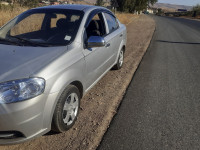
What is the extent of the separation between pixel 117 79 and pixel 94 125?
2075 mm

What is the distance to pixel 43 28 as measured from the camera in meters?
Answer: 3.72

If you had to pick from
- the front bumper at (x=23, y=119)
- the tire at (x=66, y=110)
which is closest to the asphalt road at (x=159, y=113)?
the tire at (x=66, y=110)

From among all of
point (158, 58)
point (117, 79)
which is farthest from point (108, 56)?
point (158, 58)

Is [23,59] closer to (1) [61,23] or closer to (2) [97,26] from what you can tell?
(1) [61,23]

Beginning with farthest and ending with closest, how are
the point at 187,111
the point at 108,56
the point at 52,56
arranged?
the point at 108,56
the point at 187,111
the point at 52,56

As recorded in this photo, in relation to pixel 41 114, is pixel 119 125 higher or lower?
lower

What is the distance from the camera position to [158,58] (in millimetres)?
7160

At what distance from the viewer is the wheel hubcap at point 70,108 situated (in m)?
2.76

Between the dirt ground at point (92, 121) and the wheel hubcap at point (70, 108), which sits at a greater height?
the wheel hubcap at point (70, 108)

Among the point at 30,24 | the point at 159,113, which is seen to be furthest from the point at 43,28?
the point at 159,113

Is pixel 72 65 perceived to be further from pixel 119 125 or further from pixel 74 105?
pixel 119 125

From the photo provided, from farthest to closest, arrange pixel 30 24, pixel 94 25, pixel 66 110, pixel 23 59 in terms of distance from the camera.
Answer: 1. pixel 94 25
2. pixel 30 24
3. pixel 66 110
4. pixel 23 59

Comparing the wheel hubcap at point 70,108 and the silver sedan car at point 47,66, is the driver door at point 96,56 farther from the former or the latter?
the wheel hubcap at point 70,108

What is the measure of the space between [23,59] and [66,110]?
89 cm
